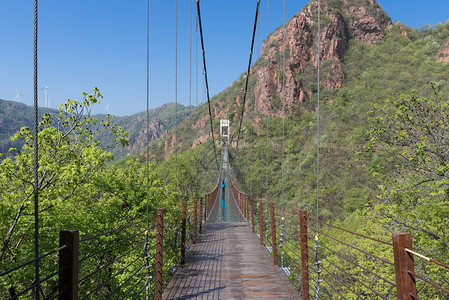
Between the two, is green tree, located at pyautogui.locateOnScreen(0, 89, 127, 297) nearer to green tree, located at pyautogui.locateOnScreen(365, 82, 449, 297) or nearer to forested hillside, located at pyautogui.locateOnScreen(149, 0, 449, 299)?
forested hillside, located at pyautogui.locateOnScreen(149, 0, 449, 299)

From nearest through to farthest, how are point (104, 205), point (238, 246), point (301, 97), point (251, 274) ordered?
1. point (251, 274)
2. point (238, 246)
3. point (104, 205)
4. point (301, 97)

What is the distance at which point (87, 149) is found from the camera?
7.84m

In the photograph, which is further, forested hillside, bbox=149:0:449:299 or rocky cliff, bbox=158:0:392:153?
rocky cliff, bbox=158:0:392:153

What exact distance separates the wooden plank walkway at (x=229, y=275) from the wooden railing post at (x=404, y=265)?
5.35ft

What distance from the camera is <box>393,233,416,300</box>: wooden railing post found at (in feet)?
4.48

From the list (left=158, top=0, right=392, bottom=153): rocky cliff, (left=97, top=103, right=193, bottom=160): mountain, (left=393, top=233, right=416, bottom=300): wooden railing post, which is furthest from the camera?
(left=97, top=103, right=193, bottom=160): mountain

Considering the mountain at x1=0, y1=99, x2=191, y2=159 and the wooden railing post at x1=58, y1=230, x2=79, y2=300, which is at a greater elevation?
the mountain at x1=0, y1=99, x2=191, y2=159

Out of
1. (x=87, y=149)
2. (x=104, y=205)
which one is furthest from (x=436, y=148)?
(x=104, y=205)

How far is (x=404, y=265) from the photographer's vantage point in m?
1.38

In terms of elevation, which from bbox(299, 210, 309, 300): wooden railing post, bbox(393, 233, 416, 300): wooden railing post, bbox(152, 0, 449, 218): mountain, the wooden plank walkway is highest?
bbox(152, 0, 449, 218): mountain

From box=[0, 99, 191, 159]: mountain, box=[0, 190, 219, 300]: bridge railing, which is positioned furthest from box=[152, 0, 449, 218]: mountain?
box=[0, 99, 191, 159]: mountain

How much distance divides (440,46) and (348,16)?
2744cm

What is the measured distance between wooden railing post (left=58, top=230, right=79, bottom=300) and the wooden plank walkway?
159cm

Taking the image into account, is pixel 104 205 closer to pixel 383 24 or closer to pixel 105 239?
pixel 105 239
